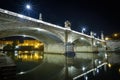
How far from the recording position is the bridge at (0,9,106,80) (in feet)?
84.1

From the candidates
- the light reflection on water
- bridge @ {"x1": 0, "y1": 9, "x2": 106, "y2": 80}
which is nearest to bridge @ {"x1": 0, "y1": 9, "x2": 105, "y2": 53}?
bridge @ {"x1": 0, "y1": 9, "x2": 106, "y2": 80}

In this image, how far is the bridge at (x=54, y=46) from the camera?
25.6 m

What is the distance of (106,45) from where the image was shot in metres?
101

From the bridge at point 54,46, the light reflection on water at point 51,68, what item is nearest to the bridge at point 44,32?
the bridge at point 54,46

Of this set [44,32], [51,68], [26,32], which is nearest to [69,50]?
[44,32]

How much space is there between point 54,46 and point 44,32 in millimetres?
14082

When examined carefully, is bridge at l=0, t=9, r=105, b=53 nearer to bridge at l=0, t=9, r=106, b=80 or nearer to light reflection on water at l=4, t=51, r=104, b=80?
bridge at l=0, t=9, r=106, b=80

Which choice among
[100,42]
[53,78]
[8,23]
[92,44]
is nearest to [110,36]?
[100,42]

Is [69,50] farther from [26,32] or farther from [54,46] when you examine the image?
[26,32]

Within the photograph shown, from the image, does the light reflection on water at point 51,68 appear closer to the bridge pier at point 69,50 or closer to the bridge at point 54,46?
the bridge at point 54,46

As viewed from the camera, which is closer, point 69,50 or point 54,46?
point 69,50

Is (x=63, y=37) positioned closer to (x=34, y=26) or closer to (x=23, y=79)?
(x=34, y=26)

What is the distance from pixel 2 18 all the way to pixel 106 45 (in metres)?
75.9

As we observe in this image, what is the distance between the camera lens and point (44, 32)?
53.6m
